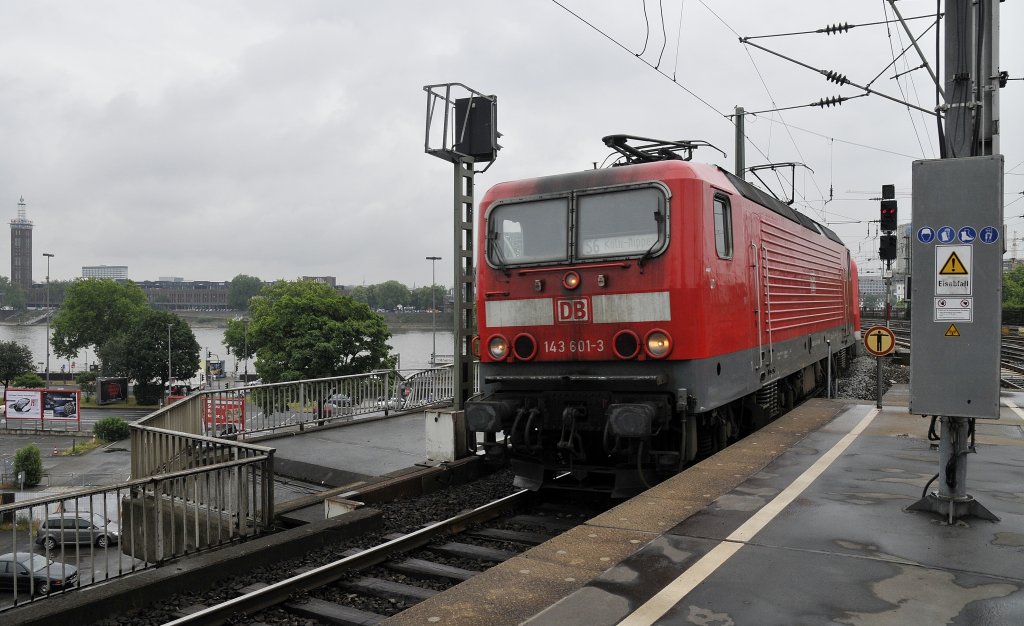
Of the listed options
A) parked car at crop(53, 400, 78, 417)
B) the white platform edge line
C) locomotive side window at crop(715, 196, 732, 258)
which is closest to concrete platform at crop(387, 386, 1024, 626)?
the white platform edge line

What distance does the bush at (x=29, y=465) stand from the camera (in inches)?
1754

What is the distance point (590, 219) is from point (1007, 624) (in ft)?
17.2

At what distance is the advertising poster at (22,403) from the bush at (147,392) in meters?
13.3

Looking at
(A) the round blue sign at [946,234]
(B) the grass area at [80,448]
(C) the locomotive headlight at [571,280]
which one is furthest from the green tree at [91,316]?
(A) the round blue sign at [946,234]

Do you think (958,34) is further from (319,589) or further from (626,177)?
(319,589)

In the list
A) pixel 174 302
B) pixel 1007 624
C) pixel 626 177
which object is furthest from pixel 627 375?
pixel 174 302

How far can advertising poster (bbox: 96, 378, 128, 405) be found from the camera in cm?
7562

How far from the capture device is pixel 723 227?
8172mm

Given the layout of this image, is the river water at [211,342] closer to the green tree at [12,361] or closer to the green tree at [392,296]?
the green tree at [392,296]

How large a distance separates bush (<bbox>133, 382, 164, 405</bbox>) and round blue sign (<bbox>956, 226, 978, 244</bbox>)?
83.4m

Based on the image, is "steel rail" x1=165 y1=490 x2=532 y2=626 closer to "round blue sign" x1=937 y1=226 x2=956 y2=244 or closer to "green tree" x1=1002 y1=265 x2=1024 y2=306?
"round blue sign" x1=937 y1=226 x2=956 y2=244

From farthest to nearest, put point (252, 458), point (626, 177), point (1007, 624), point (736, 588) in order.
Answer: point (626, 177)
point (252, 458)
point (736, 588)
point (1007, 624)

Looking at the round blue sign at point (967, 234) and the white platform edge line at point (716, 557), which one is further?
the round blue sign at point (967, 234)

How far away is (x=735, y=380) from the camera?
850 cm
